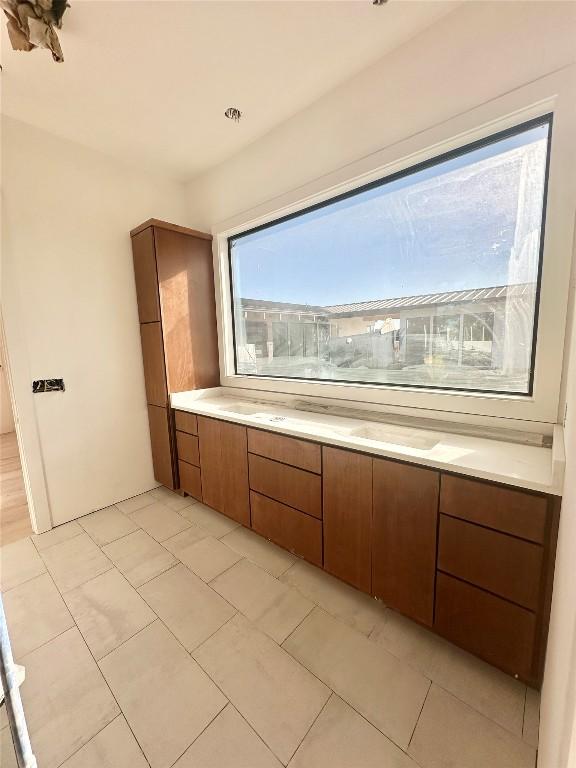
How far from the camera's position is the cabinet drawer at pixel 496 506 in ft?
3.75

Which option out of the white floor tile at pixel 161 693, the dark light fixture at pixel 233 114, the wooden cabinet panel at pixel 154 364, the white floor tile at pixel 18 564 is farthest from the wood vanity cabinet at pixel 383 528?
the dark light fixture at pixel 233 114

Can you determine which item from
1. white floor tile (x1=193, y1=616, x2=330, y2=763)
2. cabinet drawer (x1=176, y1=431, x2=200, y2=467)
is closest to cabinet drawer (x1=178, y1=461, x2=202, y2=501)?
cabinet drawer (x1=176, y1=431, x2=200, y2=467)

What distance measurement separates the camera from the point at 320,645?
4.93ft

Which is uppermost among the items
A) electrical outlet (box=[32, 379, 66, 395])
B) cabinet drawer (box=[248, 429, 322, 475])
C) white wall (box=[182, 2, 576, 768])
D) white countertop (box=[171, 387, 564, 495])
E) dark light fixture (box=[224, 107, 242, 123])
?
dark light fixture (box=[224, 107, 242, 123])

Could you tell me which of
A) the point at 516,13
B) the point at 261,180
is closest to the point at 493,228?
A: the point at 516,13

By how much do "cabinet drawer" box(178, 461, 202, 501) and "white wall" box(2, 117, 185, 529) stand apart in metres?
0.48

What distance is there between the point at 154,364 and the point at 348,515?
2.15m

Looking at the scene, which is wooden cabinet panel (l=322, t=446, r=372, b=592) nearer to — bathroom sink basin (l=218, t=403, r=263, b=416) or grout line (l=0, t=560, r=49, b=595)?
bathroom sink basin (l=218, t=403, r=263, b=416)

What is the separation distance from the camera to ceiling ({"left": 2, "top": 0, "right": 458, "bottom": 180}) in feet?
5.04

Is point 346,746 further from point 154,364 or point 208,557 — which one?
point 154,364

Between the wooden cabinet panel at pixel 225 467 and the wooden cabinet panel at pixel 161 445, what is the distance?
18.4 inches

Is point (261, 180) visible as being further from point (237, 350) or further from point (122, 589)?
point (122, 589)

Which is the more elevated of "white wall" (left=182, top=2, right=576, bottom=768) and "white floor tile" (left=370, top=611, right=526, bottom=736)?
"white wall" (left=182, top=2, right=576, bottom=768)

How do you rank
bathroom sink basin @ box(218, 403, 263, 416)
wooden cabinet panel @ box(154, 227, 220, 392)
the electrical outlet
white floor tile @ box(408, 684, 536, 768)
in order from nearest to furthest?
white floor tile @ box(408, 684, 536, 768), the electrical outlet, bathroom sink basin @ box(218, 403, 263, 416), wooden cabinet panel @ box(154, 227, 220, 392)
